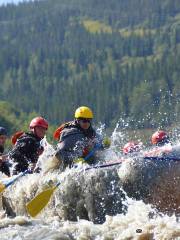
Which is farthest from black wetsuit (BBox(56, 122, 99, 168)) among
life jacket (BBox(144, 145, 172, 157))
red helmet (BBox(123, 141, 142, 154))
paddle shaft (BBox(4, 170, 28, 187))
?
red helmet (BBox(123, 141, 142, 154))

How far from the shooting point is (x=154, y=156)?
36.1ft

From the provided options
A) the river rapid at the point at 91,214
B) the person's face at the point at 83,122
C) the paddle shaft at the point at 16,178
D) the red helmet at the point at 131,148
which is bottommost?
the river rapid at the point at 91,214

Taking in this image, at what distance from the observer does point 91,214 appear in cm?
1137

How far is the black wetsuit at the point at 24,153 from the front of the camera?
1469 centimetres

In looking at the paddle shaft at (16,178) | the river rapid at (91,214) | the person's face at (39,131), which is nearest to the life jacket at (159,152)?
the river rapid at (91,214)

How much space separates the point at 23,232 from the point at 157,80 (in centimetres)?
14014

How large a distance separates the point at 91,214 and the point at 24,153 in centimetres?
381

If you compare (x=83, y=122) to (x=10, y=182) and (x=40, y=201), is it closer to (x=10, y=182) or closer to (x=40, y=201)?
(x=10, y=182)

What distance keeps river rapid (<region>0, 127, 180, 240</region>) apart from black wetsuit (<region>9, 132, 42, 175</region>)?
1.78 meters

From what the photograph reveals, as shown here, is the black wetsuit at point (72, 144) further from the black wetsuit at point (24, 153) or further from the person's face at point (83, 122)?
the black wetsuit at point (24, 153)

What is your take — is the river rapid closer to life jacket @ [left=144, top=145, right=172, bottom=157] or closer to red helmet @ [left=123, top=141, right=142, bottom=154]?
life jacket @ [left=144, top=145, right=172, bottom=157]

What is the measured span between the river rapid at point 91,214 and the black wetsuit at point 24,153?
1.78 m

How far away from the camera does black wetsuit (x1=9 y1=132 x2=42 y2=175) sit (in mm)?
14688

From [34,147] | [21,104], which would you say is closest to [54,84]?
[21,104]
